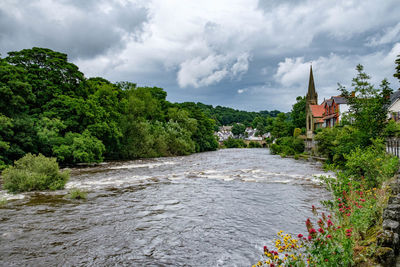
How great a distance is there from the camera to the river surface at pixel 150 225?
6188 mm

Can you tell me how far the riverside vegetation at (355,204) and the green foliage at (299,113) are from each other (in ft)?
155

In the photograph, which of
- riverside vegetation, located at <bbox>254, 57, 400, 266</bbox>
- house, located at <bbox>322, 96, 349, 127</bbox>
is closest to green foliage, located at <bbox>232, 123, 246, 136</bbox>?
house, located at <bbox>322, 96, 349, 127</bbox>

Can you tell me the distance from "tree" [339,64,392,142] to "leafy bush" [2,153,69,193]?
1623 centimetres

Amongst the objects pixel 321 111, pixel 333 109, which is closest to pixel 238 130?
pixel 321 111

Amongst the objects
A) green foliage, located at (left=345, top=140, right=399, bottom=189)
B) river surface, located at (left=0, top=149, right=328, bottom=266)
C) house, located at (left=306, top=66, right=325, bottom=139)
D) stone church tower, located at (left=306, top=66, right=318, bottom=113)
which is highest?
stone church tower, located at (left=306, top=66, right=318, bottom=113)

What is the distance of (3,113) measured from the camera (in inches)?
885

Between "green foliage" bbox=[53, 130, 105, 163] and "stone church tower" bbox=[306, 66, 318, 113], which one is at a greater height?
"stone church tower" bbox=[306, 66, 318, 113]

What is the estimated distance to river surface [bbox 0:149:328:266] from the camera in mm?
6188

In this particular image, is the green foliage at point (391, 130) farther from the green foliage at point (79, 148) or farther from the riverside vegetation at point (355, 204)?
the green foliage at point (79, 148)

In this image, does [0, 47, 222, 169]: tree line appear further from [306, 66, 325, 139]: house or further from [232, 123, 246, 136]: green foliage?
[232, 123, 246, 136]: green foliage

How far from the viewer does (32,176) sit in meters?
13.6

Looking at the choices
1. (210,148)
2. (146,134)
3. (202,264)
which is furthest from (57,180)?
(210,148)

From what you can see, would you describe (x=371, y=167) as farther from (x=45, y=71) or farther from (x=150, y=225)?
(x=45, y=71)

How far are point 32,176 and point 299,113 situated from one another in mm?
65491
